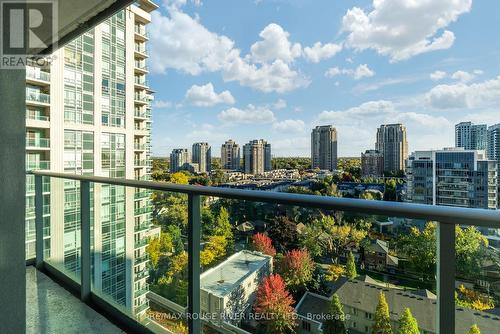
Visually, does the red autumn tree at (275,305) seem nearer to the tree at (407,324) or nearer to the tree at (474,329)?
the tree at (407,324)

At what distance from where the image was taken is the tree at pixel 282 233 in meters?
1.31

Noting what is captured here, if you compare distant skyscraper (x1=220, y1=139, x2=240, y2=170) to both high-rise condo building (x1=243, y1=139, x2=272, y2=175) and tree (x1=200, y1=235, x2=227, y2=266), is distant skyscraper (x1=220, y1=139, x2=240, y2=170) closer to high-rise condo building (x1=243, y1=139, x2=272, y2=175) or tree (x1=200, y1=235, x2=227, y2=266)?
high-rise condo building (x1=243, y1=139, x2=272, y2=175)

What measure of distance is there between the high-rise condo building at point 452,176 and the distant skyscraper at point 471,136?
1.04 metres

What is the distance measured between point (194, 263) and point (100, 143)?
61.6 ft

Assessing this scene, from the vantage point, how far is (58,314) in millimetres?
2143

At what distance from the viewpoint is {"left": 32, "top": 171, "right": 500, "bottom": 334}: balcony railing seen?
0.90m

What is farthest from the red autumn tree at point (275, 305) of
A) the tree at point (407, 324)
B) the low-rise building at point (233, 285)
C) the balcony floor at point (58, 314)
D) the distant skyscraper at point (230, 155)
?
the distant skyscraper at point (230, 155)

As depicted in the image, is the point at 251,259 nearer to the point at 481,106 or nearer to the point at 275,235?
the point at 275,235

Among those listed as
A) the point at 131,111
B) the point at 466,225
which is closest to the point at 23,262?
the point at 466,225

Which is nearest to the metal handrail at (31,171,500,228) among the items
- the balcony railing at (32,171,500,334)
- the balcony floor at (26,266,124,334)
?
the balcony railing at (32,171,500,334)

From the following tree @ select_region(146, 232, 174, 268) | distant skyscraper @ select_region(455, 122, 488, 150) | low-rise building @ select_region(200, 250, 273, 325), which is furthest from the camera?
distant skyscraper @ select_region(455, 122, 488, 150)

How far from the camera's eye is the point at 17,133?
1078mm

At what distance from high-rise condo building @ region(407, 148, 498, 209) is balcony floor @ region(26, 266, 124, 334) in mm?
13378

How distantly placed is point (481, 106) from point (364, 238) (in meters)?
37.6
